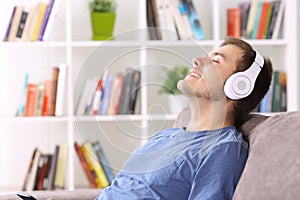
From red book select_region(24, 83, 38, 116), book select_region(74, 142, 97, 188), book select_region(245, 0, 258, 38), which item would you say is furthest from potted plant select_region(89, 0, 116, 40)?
book select_region(245, 0, 258, 38)

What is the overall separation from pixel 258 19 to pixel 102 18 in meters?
0.85

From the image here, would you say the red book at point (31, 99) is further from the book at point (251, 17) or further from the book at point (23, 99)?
the book at point (251, 17)

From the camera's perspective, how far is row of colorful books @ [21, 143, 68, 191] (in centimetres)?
376

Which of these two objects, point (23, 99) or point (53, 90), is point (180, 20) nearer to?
point (53, 90)

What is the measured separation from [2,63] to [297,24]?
5.43 ft

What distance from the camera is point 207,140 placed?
1.95 m

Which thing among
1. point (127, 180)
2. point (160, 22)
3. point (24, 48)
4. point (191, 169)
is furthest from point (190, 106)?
point (24, 48)

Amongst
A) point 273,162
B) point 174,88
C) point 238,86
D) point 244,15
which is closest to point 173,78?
point 174,88

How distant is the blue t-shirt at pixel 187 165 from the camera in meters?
1.80

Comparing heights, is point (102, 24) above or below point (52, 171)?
above

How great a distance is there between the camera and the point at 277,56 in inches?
156

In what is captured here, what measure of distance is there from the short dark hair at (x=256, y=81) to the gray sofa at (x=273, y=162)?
109mm

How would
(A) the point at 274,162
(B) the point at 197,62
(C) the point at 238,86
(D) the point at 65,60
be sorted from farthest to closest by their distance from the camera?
(D) the point at 65,60
(C) the point at 238,86
(B) the point at 197,62
(A) the point at 274,162

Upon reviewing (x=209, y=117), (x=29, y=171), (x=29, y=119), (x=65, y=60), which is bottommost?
(x=29, y=171)
